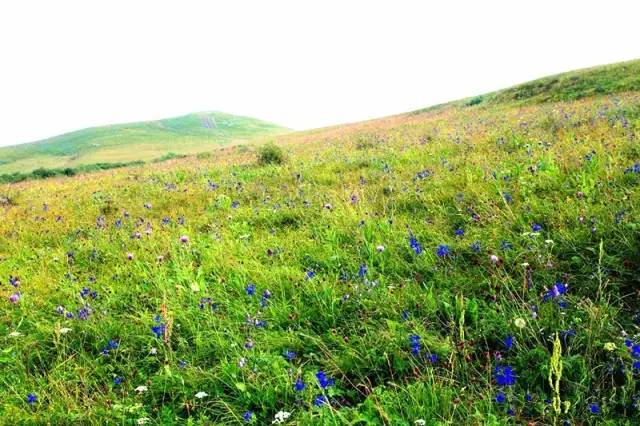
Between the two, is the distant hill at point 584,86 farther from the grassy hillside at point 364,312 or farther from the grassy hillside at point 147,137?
the grassy hillside at point 147,137

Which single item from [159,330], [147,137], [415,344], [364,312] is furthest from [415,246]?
[147,137]

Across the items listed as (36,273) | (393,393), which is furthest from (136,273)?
(393,393)

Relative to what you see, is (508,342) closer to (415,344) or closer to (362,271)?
(415,344)

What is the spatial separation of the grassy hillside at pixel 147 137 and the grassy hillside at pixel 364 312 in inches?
3267

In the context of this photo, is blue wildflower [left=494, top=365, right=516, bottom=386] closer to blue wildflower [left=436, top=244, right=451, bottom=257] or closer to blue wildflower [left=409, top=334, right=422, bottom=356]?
blue wildflower [left=409, top=334, right=422, bottom=356]

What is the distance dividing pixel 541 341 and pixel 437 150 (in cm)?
699

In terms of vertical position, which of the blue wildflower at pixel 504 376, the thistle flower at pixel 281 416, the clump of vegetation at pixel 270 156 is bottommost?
the thistle flower at pixel 281 416

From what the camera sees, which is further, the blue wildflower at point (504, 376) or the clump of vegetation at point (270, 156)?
the clump of vegetation at point (270, 156)

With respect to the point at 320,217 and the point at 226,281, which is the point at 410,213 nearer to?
the point at 320,217

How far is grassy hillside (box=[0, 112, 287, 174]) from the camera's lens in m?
89.4

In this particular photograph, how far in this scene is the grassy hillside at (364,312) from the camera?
2424mm

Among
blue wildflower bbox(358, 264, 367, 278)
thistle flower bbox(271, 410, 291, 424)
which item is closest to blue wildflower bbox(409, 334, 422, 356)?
thistle flower bbox(271, 410, 291, 424)

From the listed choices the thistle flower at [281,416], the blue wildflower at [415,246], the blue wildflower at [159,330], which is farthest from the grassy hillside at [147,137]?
the thistle flower at [281,416]

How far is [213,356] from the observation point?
125 inches
